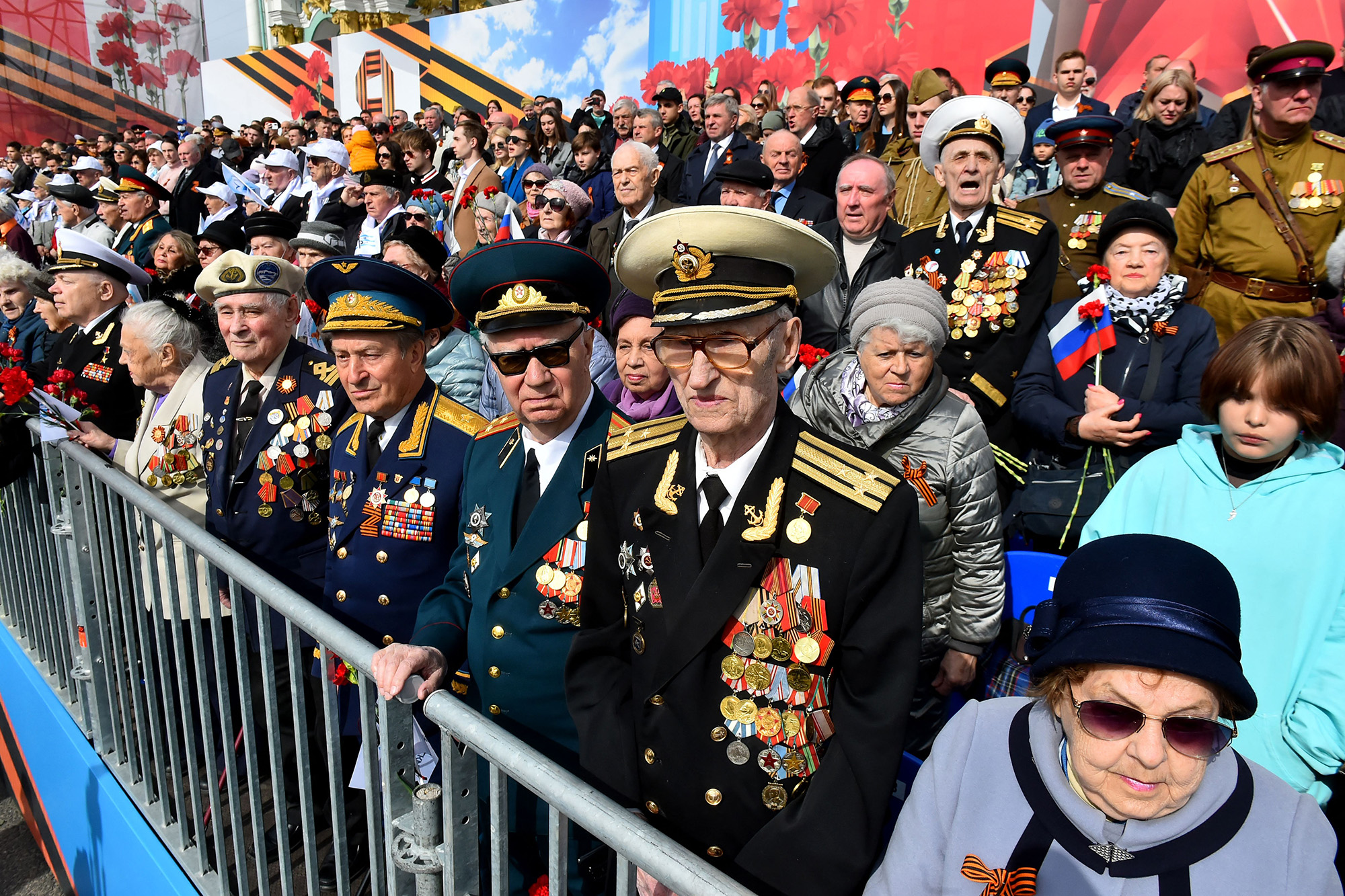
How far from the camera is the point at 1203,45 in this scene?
8508 millimetres

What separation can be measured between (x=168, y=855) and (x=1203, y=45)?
35.6 ft

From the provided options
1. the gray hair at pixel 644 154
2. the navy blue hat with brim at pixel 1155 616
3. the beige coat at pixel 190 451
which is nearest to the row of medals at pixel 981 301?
the navy blue hat with brim at pixel 1155 616

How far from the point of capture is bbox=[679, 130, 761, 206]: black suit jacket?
26.1 ft

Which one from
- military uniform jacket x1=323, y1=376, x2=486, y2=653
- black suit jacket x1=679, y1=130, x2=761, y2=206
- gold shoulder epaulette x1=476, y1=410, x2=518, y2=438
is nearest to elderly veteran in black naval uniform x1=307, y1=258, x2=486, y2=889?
military uniform jacket x1=323, y1=376, x2=486, y2=653

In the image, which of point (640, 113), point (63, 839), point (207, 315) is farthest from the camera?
point (640, 113)

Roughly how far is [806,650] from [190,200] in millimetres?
13889

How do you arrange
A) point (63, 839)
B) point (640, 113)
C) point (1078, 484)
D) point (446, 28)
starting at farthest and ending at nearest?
point (446, 28), point (640, 113), point (63, 839), point (1078, 484)

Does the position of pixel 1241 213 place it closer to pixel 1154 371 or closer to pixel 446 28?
Result: pixel 1154 371

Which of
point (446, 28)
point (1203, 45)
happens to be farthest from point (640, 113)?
point (446, 28)

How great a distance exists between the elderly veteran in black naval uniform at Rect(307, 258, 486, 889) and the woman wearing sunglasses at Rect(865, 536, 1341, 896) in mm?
1885

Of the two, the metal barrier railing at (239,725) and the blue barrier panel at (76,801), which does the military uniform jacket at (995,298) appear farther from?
the blue barrier panel at (76,801)

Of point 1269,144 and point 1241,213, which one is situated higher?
point 1269,144

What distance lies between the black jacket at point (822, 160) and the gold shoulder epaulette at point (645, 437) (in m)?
6.26

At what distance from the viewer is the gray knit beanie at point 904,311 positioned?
9.18ft
